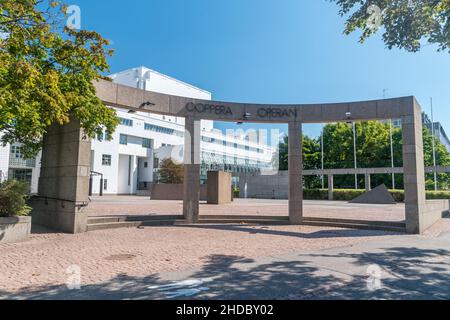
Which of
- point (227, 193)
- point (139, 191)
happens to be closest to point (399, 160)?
point (227, 193)

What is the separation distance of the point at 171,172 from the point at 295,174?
33849 millimetres

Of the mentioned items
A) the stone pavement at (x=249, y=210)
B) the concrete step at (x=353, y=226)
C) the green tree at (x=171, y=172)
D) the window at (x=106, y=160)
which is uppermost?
the window at (x=106, y=160)

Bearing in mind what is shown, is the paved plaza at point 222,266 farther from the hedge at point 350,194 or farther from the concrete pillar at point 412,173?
the hedge at point 350,194

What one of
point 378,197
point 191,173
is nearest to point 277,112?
point 191,173

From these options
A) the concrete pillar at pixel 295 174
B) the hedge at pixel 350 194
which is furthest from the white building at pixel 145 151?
the concrete pillar at pixel 295 174

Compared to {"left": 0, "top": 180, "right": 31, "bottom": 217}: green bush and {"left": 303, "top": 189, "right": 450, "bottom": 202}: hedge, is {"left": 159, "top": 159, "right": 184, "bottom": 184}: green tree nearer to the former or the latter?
{"left": 303, "top": 189, "right": 450, "bottom": 202}: hedge

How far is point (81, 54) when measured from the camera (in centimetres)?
1036

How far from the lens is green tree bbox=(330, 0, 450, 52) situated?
8.05 m

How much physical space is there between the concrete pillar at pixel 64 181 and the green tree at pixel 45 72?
58 centimetres

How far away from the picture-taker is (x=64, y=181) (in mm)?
11484

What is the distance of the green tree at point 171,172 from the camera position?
4603 centimetres

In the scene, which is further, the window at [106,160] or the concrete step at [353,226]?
the window at [106,160]
